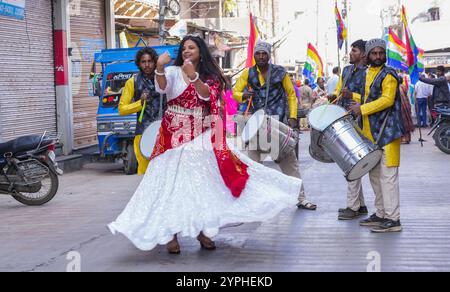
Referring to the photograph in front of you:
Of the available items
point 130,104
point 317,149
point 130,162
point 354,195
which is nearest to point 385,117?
point 317,149

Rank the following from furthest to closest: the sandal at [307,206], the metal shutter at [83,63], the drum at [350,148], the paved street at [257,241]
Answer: the metal shutter at [83,63] < the sandal at [307,206] < the drum at [350,148] < the paved street at [257,241]

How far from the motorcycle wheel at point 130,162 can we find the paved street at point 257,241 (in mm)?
2943

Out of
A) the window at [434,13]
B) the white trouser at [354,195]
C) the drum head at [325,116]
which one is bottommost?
→ the white trouser at [354,195]

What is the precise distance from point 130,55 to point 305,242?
8.83 metres

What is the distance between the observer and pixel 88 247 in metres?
6.80

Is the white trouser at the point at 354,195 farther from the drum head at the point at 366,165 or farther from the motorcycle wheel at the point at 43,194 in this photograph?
the motorcycle wheel at the point at 43,194

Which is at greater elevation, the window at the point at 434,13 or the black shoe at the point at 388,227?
the window at the point at 434,13

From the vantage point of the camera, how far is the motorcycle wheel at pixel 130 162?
44.2ft

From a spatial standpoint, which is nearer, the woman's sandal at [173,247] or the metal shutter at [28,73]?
the woman's sandal at [173,247]

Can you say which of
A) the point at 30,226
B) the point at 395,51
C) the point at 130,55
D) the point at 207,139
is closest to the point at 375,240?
the point at 207,139

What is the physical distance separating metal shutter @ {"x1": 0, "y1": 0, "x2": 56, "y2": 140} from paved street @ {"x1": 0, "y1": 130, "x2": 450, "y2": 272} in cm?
416

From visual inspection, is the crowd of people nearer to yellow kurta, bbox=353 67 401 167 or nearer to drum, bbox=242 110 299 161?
yellow kurta, bbox=353 67 401 167

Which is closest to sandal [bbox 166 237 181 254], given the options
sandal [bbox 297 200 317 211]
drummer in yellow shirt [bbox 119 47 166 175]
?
drummer in yellow shirt [bbox 119 47 166 175]

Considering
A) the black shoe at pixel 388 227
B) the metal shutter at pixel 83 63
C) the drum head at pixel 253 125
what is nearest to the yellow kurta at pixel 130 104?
the drum head at pixel 253 125
